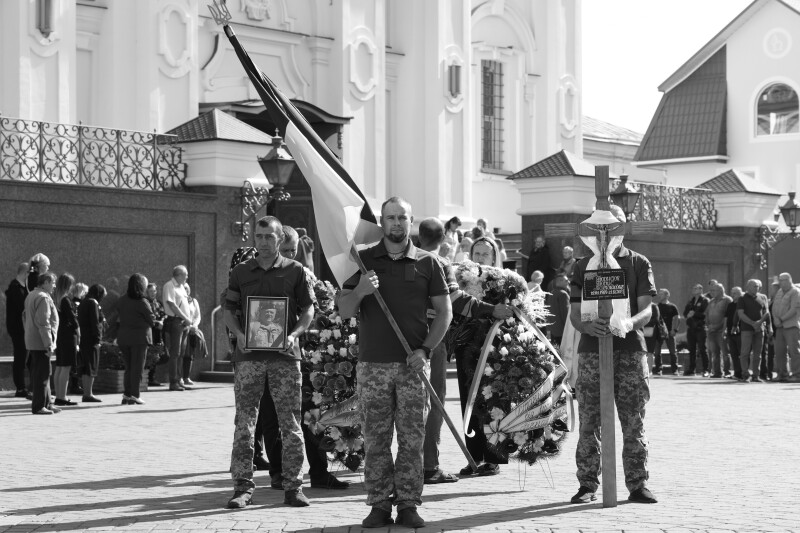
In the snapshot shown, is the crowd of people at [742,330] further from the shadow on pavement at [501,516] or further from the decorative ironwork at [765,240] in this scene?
the shadow on pavement at [501,516]

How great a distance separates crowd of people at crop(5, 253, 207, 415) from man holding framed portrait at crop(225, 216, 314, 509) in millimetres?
7902

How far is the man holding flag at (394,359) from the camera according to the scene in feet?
30.3

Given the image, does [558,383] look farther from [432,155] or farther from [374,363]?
[432,155]

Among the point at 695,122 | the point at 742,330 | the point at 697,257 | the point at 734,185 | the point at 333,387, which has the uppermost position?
the point at 695,122

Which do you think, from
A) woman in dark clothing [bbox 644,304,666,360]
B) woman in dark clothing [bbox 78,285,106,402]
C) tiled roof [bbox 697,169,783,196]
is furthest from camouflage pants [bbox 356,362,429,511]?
tiled roof [bbox 697,169,783,196]

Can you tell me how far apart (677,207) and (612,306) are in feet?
68.4

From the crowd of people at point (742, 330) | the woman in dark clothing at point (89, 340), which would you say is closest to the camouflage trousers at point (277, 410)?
the woman in dark clothing at point (89, 340)

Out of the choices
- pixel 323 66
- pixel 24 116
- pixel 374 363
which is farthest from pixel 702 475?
pixel 323 66

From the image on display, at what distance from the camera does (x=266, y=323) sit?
10156 millimetres

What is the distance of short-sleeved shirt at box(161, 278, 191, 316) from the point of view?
848 inches

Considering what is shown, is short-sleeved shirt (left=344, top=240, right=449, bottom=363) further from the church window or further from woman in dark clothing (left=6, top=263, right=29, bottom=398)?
the church window

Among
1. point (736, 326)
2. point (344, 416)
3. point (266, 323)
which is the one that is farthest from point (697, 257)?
point (266, 323)

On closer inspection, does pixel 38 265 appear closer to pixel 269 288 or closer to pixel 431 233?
pixel 431 233

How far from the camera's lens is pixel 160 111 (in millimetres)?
27797
